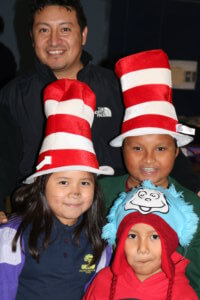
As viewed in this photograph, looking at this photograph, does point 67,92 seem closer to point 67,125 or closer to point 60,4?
point 67,125

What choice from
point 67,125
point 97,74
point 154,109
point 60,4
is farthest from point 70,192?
point 60,4

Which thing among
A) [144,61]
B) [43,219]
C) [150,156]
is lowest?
[43,219]

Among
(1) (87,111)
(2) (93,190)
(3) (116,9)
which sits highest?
(3) (116,9)

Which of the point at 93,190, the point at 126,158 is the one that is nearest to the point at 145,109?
the point at 126,158

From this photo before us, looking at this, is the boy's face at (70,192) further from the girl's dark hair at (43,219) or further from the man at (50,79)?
the man at (50,79)

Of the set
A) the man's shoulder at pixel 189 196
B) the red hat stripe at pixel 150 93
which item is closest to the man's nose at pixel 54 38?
the red hat stripe at pixel 150 93

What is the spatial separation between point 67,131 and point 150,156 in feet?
1.09

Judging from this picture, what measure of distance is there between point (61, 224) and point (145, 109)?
1.73 feet

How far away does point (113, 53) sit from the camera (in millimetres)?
4398

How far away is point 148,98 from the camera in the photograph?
1.69 meters

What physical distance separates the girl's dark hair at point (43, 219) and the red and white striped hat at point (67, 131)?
0.30ft

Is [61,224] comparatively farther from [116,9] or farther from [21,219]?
[116,9]

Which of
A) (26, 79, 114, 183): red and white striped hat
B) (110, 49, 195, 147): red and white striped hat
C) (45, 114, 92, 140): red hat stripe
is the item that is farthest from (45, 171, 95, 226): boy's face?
(110, 49, 195, 147): red and white striped hat

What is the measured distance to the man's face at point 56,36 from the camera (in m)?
1.93
